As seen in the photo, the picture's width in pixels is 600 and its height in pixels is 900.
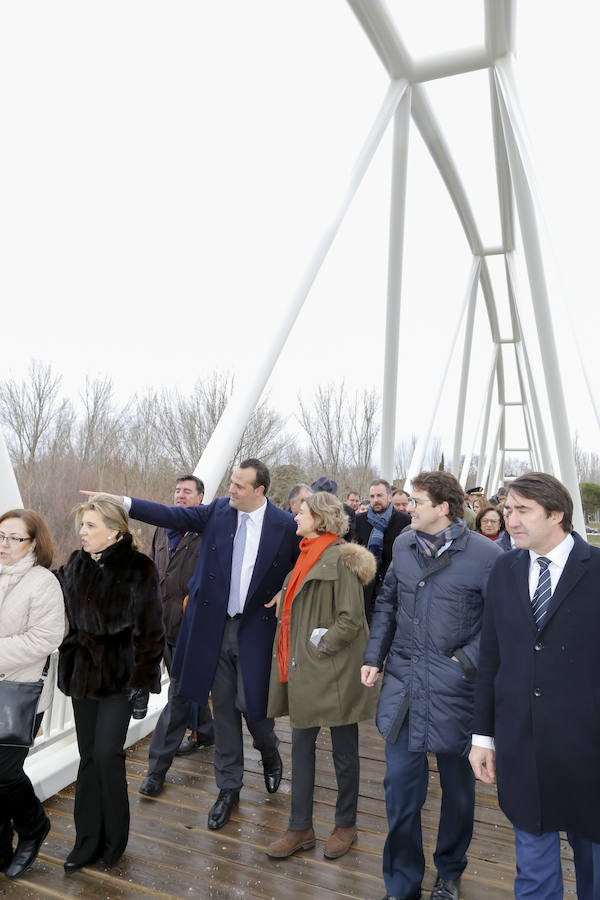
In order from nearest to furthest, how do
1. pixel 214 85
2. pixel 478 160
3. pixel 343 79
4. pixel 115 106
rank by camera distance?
1. pixel 115 106
2. pixel 214 85
3. pixel 343 79
4. pixel 478 160

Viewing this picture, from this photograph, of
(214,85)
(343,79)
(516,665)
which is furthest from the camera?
(343,79)

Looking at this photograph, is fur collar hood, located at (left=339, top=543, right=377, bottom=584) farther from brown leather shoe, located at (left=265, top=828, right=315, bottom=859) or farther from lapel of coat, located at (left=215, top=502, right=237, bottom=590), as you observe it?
brown leather shoe, located at (left=265, top=828, right=315, bottom=859)

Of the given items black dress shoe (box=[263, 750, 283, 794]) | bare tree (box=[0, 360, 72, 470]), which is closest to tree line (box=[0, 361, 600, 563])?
bare tree (box=[0, 360, 72, 470])

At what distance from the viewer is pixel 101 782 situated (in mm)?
2756

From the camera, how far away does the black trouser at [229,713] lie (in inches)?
131

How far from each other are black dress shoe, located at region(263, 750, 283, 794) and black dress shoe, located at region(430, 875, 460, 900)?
3.88 feet

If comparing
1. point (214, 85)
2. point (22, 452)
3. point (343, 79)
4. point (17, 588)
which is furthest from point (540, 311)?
point (22, 452)

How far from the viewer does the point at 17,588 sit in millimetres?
2688

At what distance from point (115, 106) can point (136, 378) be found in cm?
1626

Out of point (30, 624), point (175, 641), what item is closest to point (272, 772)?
point (175, 641)

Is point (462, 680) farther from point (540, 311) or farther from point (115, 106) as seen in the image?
point (540, 311)

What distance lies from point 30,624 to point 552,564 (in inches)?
87.6

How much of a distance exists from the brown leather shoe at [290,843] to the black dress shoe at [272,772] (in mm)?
589

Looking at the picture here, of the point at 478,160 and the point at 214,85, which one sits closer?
the point at 214,85
